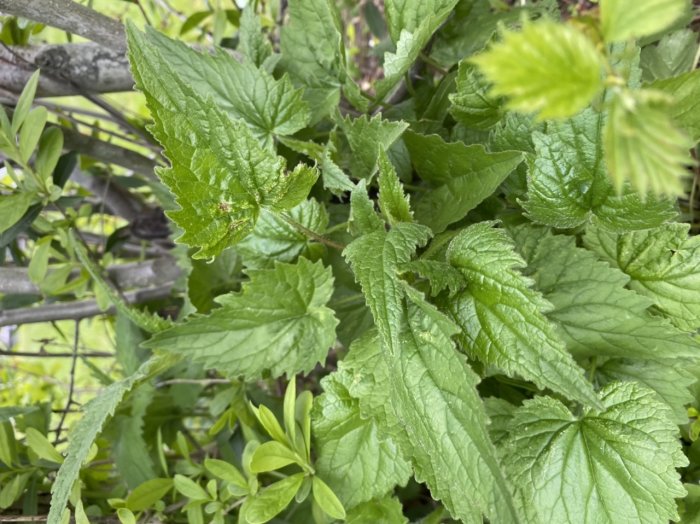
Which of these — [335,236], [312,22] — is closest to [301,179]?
[335,236]

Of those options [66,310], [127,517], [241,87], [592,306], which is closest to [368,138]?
[241,87]

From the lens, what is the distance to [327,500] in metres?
0.74

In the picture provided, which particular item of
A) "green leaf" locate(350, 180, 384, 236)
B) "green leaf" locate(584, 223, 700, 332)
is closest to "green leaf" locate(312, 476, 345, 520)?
"green leaf" locate(350, 180, 384, 236)

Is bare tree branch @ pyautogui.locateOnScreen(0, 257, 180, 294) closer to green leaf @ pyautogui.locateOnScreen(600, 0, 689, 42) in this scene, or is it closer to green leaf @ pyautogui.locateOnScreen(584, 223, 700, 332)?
green leaf @ pyautogui.locateOnScreen(584, 223, 700, 332)

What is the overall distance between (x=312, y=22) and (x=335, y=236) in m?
0.31

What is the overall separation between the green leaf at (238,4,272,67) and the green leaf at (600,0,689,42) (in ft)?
1.99

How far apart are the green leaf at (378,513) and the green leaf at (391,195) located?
0.38 metres

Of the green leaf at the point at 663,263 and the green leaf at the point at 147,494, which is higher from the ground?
the green leaf at the point at 663,263

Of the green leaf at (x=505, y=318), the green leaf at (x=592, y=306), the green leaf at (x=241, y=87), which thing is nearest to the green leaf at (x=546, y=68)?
the green leaf at (x=505, y=318)

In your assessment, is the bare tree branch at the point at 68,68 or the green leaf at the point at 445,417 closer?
the green leaf at the point at 445,417

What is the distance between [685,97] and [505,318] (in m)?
0.29

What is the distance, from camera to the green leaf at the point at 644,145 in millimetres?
300

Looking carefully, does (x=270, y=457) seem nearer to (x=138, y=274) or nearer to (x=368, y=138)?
(x=368, y=138)

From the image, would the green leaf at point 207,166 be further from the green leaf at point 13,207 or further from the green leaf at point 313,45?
the green leaf at point 13,207
